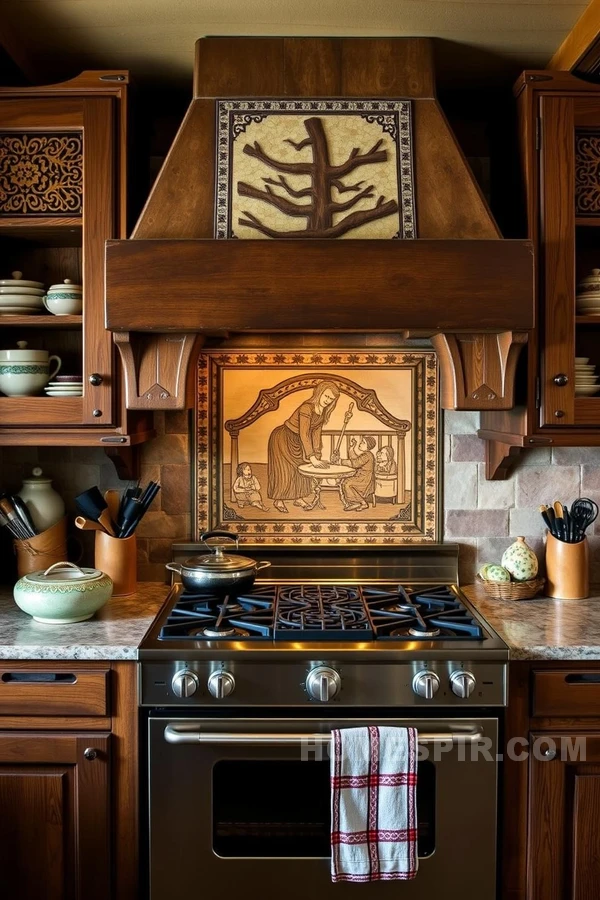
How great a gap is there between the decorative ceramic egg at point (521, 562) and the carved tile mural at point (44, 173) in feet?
5.55

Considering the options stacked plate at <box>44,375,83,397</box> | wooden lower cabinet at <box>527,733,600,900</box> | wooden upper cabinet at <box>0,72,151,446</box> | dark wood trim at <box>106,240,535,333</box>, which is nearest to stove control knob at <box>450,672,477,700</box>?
wooden lower cabinet at <box>527,733,600,900</box>

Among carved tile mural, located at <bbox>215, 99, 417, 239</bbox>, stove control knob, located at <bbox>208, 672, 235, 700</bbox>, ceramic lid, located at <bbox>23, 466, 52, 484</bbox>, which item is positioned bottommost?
stove control knob, located at <bbox>208, 672, 235, 700</bbox>

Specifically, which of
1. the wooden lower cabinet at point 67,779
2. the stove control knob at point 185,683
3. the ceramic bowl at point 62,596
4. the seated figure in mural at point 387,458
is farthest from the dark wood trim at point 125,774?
the seated figure in mural at point 387,458

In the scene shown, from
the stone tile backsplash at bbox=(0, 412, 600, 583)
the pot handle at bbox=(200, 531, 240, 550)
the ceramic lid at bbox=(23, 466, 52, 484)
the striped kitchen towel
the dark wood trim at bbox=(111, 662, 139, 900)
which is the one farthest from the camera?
Answer: the stone tile backsplash at bbox=(0, 412, 600, 583)

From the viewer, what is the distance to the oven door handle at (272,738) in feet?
6.14

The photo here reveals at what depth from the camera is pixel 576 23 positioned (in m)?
2.12

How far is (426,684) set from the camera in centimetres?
188

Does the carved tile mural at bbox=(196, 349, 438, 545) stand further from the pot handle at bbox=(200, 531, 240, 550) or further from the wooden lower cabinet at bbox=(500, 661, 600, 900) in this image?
the wooden lower cabinet at bbox=(500, 661, 600, 900)

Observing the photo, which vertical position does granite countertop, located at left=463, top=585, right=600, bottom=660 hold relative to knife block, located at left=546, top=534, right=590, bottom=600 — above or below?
below

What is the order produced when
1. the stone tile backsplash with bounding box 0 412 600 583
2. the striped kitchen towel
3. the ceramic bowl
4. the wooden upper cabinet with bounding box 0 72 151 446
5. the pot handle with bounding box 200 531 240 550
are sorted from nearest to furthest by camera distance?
the striped kitchen towel < the ceramic bowl < the wooden upper cabinet with bounding box 0 72 151 446 < the pot handle with bounding box 200 531 240 550 < the stone tile backsplash with bounding box 0 412 600 583

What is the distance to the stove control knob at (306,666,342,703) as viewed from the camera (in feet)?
6.15

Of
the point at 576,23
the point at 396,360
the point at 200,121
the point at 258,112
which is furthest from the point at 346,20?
the point at 396,360

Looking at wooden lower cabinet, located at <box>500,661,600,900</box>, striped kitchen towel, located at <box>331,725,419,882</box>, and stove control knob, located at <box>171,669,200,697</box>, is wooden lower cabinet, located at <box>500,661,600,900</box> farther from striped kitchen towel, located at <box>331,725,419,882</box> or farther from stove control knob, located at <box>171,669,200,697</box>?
stove control knob, located at <box>171,669,200,697</box>

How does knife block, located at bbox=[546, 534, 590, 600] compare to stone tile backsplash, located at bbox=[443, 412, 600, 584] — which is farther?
stone tile backsplash, located at bbox=[443, 412, 600, 584]
